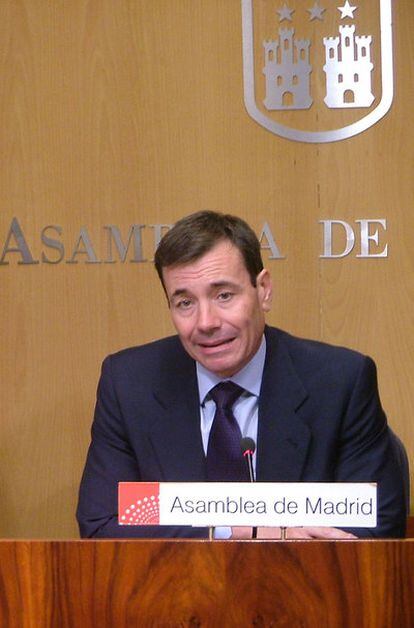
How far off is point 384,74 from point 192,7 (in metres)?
0.75

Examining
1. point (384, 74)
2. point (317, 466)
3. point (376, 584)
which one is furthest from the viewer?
point (384, 74)

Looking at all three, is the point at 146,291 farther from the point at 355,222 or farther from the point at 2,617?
the point at 2,617

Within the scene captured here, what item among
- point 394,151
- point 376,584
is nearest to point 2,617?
point 376,584

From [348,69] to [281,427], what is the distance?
5.66ft

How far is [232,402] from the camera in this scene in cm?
241

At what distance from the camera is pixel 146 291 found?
364 cm

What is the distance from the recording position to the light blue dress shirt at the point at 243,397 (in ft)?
7.89

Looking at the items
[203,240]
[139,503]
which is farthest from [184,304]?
[139,503]

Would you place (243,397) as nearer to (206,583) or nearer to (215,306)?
(215,306)

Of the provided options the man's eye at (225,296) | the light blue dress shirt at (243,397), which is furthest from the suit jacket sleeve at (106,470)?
the man's eye at (225,296)

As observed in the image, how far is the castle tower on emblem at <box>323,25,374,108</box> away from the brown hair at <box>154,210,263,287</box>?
1.40m

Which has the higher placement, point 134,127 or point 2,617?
point 134,127

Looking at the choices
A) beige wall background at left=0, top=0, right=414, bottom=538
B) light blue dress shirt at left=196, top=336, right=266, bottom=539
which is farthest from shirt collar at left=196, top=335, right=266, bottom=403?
beige wall background at left=0, top=0, right=414, bottom=538

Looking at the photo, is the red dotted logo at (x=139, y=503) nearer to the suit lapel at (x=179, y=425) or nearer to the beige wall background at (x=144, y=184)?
the suit lapel at (x=179, y=425)
